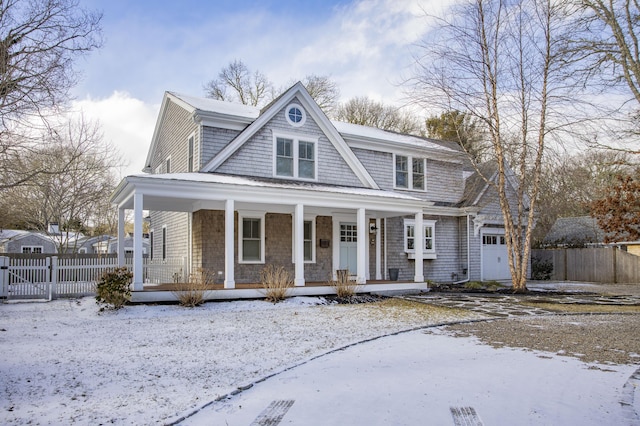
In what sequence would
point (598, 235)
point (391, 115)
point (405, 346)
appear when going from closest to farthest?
point (405, 346), point (598, 235), point (391, 115)

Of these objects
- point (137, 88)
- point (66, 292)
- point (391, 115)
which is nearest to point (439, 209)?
point (137, 88)

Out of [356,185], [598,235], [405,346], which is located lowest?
[405,346]

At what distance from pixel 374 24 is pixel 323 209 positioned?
6119mm

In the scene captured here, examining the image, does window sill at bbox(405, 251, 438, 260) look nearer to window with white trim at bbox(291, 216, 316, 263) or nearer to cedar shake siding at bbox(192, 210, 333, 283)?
cedar shake siding at bbox(192, 210, 333, 283)

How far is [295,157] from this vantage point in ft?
52.9

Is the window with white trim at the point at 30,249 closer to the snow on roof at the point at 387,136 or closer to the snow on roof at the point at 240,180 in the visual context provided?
the snow on roof at the point at 240,180

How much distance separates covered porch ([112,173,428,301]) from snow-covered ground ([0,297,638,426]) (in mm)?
3734

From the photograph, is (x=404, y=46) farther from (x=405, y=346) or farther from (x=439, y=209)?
(x=405, y=346)

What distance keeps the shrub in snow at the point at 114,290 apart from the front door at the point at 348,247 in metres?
7.97

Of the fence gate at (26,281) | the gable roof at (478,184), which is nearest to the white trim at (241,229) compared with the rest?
the fence gate at (26,281)

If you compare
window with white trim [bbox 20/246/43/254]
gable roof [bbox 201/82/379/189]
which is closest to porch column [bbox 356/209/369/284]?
gable roof [bbox 201/82/379/189]

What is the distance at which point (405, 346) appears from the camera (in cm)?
757

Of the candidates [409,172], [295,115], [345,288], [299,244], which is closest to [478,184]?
[409,172]

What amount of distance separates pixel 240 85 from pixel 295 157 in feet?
82.0
